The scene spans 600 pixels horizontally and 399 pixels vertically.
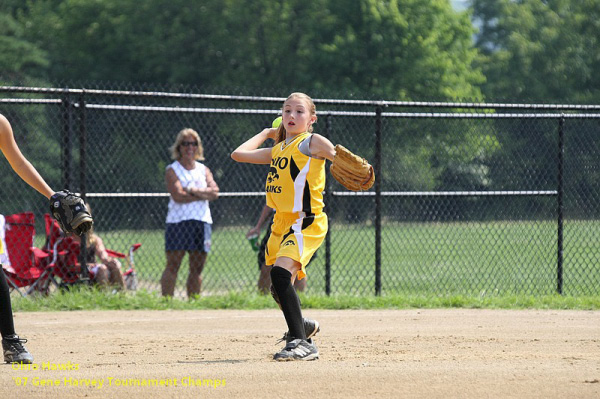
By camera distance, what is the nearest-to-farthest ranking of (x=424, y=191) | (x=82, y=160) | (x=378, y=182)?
(x=82, y=160)
(x=378, y=182)
(x=424, y=191)

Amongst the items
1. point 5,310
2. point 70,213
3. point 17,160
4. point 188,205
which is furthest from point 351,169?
point 188,205

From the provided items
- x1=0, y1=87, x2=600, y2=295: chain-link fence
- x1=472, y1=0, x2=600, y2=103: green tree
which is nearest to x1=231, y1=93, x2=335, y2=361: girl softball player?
x1=0, y1=87, x2=600, y2=295: chain-link fence

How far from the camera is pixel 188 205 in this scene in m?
10.1

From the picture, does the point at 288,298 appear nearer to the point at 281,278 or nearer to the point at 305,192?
the point at 281,278

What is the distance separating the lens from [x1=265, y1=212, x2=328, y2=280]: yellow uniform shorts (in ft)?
20.8

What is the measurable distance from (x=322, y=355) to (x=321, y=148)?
1.52 metres

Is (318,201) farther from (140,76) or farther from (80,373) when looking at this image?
(140,76)

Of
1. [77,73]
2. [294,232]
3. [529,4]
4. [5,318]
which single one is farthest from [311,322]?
[529,4]

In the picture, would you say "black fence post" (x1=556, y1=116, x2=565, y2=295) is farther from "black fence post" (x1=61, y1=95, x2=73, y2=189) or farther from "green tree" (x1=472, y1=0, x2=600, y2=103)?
"green tree" (x1=472, y1=0, x2=600, y2=103)

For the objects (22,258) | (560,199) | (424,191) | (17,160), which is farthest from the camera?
(424,191)

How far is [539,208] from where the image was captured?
488 inches

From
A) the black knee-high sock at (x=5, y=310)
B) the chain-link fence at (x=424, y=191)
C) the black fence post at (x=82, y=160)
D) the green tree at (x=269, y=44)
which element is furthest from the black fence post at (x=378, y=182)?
the green tree at (x=269, y=44)

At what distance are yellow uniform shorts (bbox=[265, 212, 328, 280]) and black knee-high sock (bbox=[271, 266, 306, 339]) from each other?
0.13 meters

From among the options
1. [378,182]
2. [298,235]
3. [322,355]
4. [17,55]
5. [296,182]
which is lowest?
[322,355]
